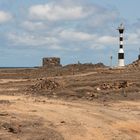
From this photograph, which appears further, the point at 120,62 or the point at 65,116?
the point at 120,62

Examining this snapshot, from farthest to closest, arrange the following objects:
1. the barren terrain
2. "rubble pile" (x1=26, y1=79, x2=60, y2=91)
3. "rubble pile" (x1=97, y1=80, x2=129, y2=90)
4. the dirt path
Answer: "rubble pile" (x1=97, y1=80, x2=129, y2=90) → "rubble pile" (x1=26, y1=79, x2=60, y2=91) → the barren terrain → the dirt path

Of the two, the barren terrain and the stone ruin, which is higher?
the stone ruin

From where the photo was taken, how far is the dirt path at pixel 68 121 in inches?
571

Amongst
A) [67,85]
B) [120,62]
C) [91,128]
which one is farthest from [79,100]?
[120,62]

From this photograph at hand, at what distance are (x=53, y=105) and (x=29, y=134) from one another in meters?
6.98

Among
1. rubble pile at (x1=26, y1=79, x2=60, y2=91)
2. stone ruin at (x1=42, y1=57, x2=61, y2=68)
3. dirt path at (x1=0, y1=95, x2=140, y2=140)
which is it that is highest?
stone ruin at (x1=42, y1=57, x2=61, y2=68)

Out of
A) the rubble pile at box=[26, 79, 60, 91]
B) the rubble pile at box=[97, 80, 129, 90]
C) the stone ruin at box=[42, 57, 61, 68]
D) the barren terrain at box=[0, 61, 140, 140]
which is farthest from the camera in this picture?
the stone ruin at box=[42, 57, 61, 68]

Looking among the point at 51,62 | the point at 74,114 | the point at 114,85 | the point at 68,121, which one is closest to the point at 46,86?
the point at 114,85

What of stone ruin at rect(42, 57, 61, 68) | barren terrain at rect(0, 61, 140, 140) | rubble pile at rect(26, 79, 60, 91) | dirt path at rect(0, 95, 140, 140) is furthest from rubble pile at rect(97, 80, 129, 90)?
stone ruin at rect(42, 57, 61, 68)

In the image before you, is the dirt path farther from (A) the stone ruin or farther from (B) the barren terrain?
(A) the stone ruin

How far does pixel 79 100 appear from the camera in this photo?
955 inches

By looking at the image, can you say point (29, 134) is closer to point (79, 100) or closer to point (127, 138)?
point (127, 138)

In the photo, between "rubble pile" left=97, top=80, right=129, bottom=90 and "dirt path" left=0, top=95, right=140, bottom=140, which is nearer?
"dirt path" left=0, top=95, right=140, bottom=140

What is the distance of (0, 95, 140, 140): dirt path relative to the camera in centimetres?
1450
